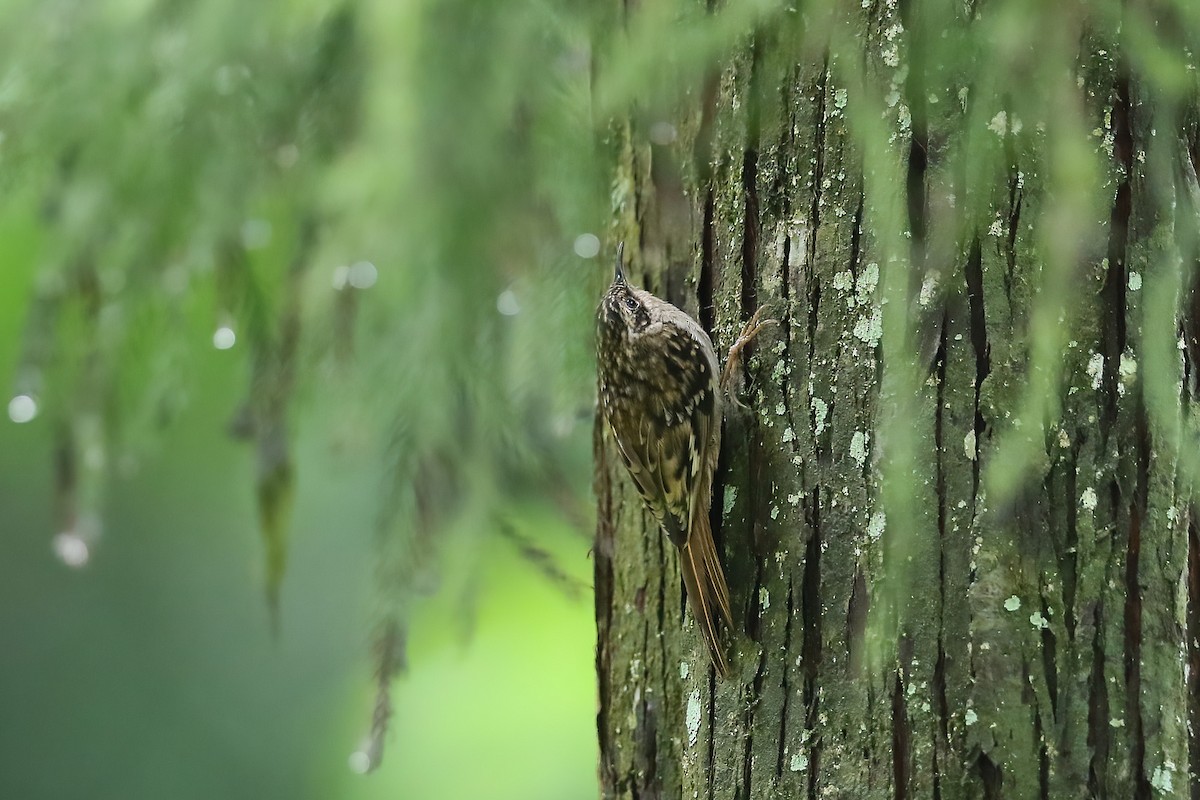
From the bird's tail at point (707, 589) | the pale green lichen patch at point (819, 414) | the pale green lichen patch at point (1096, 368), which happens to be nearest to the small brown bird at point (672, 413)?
the bird's tail at point (707, 589)

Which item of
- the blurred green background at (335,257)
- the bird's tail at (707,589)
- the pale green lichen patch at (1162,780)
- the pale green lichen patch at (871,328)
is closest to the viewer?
the pale green lichen patch at (1162,780)

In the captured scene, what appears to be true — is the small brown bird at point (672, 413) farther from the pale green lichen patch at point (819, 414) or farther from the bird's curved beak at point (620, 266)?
the pale green lichen patch at point (819, 414)

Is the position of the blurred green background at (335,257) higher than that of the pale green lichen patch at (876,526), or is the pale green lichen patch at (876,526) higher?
the blurred green background at (335,257)

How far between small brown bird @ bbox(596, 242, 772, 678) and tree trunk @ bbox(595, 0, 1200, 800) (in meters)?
0.09

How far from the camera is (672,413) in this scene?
207 centimetres

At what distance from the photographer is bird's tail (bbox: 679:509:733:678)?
5.34 feet

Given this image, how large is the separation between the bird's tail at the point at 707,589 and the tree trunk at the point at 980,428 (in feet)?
0.13

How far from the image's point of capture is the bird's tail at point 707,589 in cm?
163

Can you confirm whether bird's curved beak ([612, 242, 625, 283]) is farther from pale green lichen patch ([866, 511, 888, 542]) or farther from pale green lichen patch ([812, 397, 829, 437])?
pale green lichen patch ([866, 511, 888, 542])

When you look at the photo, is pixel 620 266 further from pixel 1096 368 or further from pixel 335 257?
pixel 1096 368

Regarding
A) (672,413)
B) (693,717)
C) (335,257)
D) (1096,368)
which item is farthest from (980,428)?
(335,257)

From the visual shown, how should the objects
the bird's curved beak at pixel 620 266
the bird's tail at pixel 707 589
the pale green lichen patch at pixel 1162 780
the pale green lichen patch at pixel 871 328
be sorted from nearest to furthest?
the pale green lichen patch at pixel 1162 780
the pale green lichen patch at pixel 871 328
the bird's tail at pixel 707 589
the bird's curved beak at pixel 620 266

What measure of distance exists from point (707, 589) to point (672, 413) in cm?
48

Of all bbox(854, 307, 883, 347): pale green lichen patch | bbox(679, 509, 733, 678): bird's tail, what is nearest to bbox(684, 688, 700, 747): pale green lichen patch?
bbox(679, 509, 733, 678): bird's tail
